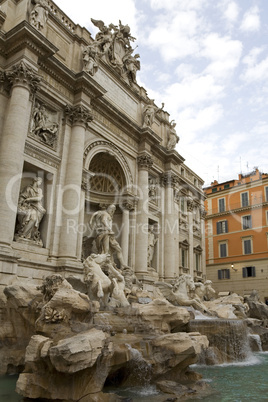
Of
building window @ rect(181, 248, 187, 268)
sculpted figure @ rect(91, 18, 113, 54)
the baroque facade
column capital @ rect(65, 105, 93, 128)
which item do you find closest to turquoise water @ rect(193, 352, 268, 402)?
the baroque facade

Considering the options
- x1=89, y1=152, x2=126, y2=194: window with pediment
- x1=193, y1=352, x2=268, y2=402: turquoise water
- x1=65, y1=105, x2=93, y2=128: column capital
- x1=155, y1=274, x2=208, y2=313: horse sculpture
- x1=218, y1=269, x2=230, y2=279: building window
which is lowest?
x1=193, y1=352, x2=268, y2=402: turquoise water

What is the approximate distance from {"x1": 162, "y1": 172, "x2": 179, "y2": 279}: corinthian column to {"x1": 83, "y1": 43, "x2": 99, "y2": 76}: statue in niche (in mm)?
8593

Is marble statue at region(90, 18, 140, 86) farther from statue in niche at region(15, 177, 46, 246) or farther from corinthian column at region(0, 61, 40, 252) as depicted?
statue in niche at region(15, 177, 46, 246)

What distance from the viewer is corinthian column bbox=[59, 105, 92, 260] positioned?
13742 mm

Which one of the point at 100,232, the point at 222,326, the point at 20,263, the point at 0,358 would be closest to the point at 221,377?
the point at 222,326

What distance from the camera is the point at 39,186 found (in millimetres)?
13750

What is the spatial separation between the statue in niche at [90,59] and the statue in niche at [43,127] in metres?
3.18

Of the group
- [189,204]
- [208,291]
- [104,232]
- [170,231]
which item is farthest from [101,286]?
[189,204]

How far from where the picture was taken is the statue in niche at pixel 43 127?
46.2 ft

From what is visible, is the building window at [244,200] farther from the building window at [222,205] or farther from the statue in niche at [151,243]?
the statue in niche at [151,243]

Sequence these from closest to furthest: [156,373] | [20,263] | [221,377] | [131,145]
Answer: [156,373] < [221,377] < [20,263] < [131,145]

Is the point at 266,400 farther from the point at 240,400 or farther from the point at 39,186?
the point at 39,186

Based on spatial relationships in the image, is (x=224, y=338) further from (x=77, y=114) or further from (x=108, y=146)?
(x=77, y=114)

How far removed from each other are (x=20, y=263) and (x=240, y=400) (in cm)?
856
